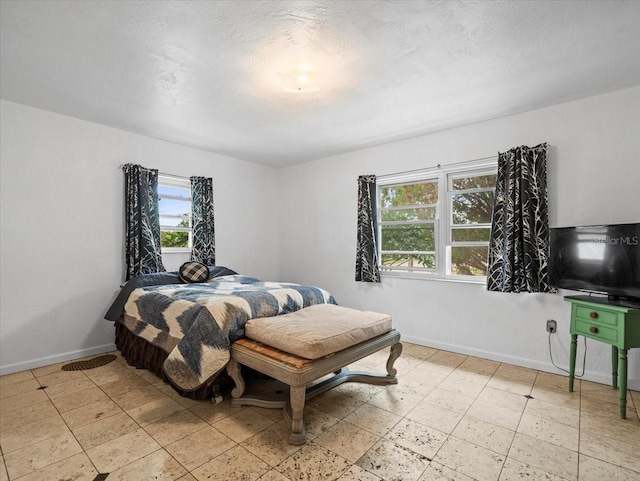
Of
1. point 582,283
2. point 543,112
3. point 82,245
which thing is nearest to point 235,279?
point 82,245

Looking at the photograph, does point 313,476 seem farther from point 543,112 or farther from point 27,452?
point 543,112

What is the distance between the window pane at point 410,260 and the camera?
376 cm

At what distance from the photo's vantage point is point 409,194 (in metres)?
3.95

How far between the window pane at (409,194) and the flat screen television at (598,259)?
132cm

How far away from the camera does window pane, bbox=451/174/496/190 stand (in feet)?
11.1

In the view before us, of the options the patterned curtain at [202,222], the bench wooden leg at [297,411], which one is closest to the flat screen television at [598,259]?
the bench wooden leg at [297,411]

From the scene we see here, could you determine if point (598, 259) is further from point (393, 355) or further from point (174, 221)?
point (174, 221)

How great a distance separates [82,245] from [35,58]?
1782 mm

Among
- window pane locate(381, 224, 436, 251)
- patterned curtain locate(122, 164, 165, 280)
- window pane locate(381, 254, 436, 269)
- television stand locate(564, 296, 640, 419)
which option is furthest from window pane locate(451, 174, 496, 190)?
patterned curtain locate(122, 164, 165, 280)

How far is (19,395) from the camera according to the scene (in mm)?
2453

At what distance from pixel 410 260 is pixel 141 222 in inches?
125

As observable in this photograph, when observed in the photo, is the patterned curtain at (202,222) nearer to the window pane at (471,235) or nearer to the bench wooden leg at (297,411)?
the bench wooden leg at (297,411)

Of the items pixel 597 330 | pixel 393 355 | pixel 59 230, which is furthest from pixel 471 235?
pixel 59 230

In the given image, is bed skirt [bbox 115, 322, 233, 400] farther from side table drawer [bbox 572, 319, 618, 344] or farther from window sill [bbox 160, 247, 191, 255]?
side table drawer [bbox 572, 319, 618, 344]
